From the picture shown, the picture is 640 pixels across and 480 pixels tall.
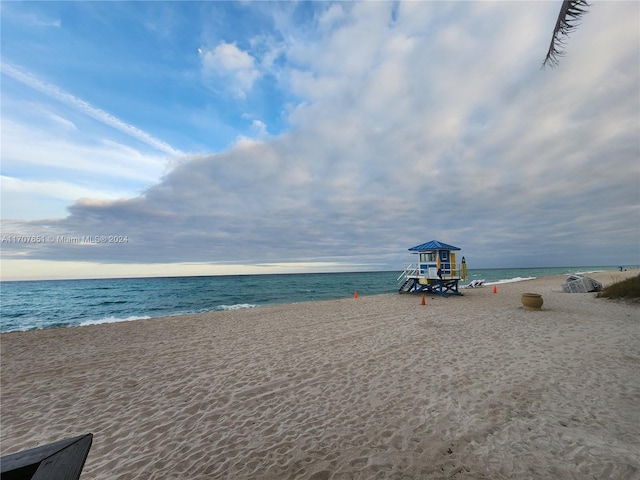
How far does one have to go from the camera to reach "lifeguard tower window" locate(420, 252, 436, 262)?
21.7 m

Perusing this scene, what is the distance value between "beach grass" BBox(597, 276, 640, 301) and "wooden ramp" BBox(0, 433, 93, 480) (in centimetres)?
2291

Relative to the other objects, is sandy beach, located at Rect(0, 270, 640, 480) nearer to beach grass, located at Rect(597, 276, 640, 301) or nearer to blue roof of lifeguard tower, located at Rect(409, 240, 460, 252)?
beach grass, located at Rect(597, 276, 640, 301)

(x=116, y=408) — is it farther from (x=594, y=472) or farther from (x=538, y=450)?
(x=594, y=472)

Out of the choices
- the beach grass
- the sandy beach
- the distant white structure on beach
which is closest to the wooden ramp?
the sandy beach

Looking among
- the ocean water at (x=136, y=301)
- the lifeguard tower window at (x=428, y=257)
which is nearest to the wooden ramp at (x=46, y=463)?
the ocean water at (x=136, y=301)

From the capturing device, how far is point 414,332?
10164 mm

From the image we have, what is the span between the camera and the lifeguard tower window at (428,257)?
2167cm

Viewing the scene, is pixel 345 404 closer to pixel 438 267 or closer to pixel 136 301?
pixel 438 267

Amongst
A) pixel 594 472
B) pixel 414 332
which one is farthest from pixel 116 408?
pixel 414 332

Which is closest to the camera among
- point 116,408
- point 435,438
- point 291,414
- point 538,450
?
point 538,450

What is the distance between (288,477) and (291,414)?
148 cm

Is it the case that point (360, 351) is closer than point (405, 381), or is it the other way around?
point (405, 381)

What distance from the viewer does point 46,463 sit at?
5.97 ft

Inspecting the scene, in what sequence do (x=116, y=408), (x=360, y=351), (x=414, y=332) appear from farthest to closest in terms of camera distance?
(x=414, y=332) → (x=360, y=351) → (x=116, y=408)
